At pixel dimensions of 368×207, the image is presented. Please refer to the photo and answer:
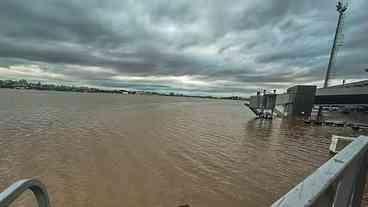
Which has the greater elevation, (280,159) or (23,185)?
(23,185)

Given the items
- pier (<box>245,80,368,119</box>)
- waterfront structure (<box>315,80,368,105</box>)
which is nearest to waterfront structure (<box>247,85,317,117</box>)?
pier (<box>245,80,368,119</box>)

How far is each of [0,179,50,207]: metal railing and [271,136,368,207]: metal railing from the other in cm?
119

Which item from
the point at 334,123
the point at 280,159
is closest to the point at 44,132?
the point at 280,159

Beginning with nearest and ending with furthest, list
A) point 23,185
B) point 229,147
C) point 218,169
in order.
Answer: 1. point 23,185
2. point 218,169
3. point 229,147

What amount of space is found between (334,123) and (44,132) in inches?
1104

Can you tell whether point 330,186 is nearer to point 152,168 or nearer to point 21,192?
point 21,192

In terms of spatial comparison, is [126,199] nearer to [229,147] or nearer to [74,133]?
[229,147]

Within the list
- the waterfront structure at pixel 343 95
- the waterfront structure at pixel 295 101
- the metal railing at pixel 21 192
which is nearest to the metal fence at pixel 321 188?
the metal railing at pixel 21 192

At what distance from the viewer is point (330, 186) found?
97 centimetres

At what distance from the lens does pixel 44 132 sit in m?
12.7

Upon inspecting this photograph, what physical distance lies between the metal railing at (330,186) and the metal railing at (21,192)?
1.19 meters

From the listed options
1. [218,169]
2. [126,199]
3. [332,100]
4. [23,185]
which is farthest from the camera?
[332,100]

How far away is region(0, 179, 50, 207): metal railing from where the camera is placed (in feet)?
3.16

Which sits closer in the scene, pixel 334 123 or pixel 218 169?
pixel 218 169
